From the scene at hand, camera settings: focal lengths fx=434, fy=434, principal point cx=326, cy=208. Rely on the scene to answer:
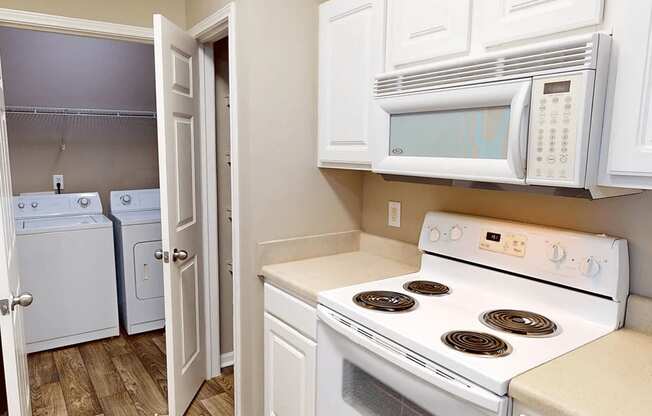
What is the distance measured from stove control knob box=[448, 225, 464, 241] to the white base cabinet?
616 mm

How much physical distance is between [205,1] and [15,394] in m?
1.89

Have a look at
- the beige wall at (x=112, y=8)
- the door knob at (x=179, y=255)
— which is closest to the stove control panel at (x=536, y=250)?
the door knob at (x=179, y=255)

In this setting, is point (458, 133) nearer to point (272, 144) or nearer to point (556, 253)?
point (556, 253)

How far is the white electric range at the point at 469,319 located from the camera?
111 centimetres

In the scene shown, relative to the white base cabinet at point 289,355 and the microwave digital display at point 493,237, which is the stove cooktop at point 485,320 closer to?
the microwave digital display at point 493,237

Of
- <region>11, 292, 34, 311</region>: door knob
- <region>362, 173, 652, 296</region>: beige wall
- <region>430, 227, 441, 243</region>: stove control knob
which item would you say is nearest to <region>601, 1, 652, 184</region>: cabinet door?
<region>362, 173, 652, 296</region>: beige wall

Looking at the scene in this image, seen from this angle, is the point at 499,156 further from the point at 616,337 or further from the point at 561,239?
the point at 616,337

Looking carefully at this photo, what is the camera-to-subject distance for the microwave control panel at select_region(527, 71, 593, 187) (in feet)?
3.51

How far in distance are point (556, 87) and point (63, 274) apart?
315cm

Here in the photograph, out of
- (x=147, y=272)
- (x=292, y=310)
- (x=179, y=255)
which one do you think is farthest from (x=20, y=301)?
(x=147, y=272)

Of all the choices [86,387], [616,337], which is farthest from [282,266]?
[86,387]

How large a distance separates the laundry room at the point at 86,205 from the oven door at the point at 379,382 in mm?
1367

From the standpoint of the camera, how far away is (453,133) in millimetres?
1393

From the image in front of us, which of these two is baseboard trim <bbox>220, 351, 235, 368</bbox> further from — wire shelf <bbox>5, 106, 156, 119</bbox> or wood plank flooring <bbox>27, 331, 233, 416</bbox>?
wire shelf <bbox>5, 106, 156, 119</bbox>
